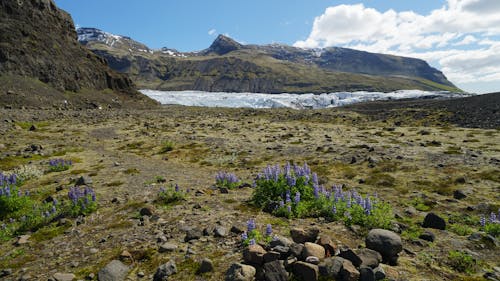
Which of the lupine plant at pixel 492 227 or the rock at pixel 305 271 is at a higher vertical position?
the rock at pixel 305 271

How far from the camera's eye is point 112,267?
713 cm

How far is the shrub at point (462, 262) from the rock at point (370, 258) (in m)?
1.93

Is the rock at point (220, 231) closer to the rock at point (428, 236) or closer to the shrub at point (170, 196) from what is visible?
the shrub at point (170, 196)

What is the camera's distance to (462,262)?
23.4 ft

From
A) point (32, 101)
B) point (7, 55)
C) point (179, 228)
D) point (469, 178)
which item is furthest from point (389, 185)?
point (7, 55)

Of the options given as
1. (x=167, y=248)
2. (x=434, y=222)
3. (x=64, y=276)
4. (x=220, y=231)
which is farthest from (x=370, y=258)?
(x=64, y=276)

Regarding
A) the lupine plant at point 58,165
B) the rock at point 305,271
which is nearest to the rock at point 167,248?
the rock at point 305,271

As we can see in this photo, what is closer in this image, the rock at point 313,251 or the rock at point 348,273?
the rock at point 348,273

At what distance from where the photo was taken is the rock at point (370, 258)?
20.8 ft

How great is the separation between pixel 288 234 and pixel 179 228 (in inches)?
123

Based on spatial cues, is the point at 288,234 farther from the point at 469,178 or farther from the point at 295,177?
the point at 469,178

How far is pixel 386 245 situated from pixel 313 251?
5.71ft

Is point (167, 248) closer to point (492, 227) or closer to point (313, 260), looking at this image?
point (313, 260)

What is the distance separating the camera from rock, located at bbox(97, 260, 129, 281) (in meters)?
6.87
